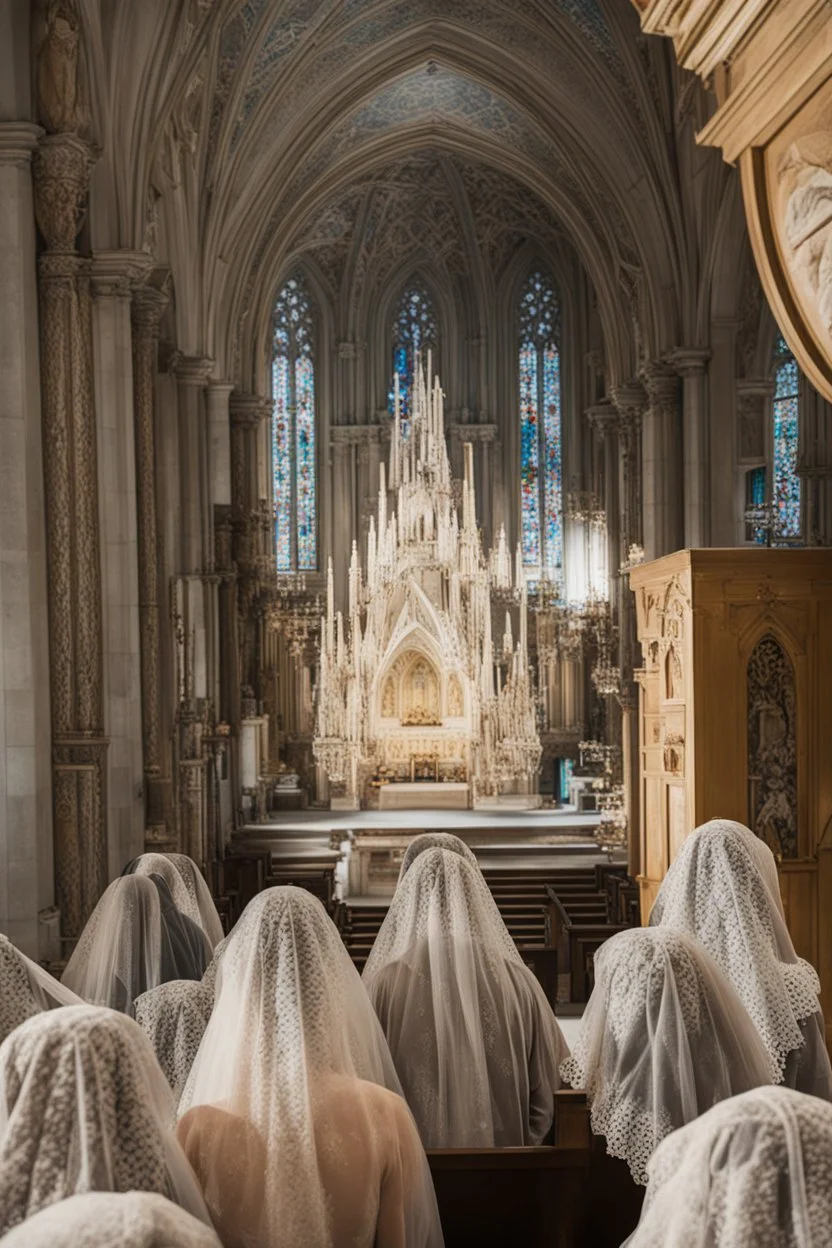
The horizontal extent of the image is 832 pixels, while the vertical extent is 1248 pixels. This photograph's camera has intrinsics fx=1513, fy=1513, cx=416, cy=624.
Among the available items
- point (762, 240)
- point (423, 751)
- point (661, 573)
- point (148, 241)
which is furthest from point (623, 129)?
point (762, 240)

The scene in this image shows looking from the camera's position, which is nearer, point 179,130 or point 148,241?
point 148,241

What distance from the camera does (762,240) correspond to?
4805 millimetres

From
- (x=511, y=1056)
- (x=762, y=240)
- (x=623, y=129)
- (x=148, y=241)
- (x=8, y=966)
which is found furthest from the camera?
(x=623, y=129)

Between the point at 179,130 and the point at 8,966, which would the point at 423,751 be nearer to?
the point at 179,130

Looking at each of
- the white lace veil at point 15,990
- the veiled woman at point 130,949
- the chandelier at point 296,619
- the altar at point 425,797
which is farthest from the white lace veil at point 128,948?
the chandelier at point 296,619

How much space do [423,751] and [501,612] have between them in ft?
13.0

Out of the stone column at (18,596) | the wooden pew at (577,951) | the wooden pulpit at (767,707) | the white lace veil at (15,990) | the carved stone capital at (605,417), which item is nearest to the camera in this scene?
the white lace veil at (15,990)

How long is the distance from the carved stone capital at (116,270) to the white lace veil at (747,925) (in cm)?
916

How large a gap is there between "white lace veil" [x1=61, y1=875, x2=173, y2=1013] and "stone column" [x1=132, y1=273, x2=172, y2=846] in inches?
338

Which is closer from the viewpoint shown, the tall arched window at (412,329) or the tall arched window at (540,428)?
the tall arched window at (540,428)

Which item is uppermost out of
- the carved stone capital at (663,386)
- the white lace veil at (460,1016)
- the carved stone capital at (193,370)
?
the carved stone capital at (193,370)

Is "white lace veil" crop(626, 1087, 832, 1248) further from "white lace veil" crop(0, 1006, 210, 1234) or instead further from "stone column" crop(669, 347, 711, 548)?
"stone column" crop(669, 347, 711, 548)

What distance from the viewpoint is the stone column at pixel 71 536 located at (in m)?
11.1

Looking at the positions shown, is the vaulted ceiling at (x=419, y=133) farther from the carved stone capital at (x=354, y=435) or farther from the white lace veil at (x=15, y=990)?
the white lace veil at (x=15, y=990)
